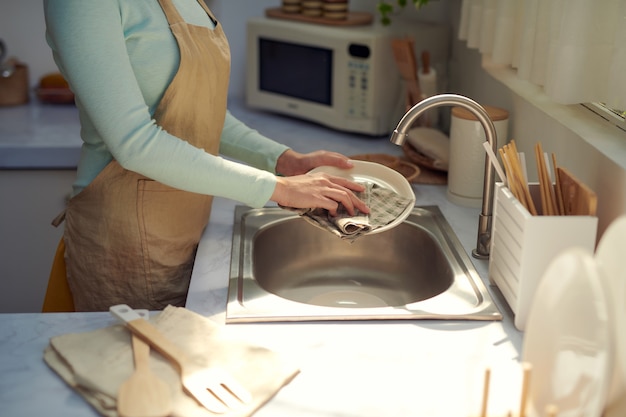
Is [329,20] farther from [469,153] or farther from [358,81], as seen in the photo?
[469,153]

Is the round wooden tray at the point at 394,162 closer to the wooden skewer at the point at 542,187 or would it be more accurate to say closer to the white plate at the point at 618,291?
the wooden skewer at the point at 542,187

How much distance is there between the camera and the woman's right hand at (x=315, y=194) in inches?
52.6

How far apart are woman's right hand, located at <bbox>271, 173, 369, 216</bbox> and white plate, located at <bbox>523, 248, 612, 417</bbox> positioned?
534 mm

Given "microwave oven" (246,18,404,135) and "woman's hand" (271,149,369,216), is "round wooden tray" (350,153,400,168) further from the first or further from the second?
"woman's hand" (271,149,369,216)

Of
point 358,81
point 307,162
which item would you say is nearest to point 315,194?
point 307,162

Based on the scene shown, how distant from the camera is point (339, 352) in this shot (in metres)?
1.09

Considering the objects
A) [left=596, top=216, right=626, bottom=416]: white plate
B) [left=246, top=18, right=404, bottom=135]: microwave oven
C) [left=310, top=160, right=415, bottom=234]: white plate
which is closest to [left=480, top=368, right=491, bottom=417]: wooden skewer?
[left=596, top=216, right=626, bottom=416]: white plate

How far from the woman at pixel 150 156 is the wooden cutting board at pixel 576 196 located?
34 centimetres

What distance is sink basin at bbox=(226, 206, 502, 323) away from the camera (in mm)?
1492

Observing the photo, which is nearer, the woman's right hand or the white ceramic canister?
the woman's right hand

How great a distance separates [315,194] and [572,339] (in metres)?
0.60

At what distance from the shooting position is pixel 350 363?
3.50 ft

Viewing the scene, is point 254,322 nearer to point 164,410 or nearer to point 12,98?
point 164,410

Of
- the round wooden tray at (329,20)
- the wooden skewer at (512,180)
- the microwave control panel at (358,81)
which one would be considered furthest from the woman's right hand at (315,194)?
the round wooden tray at (329,20)
